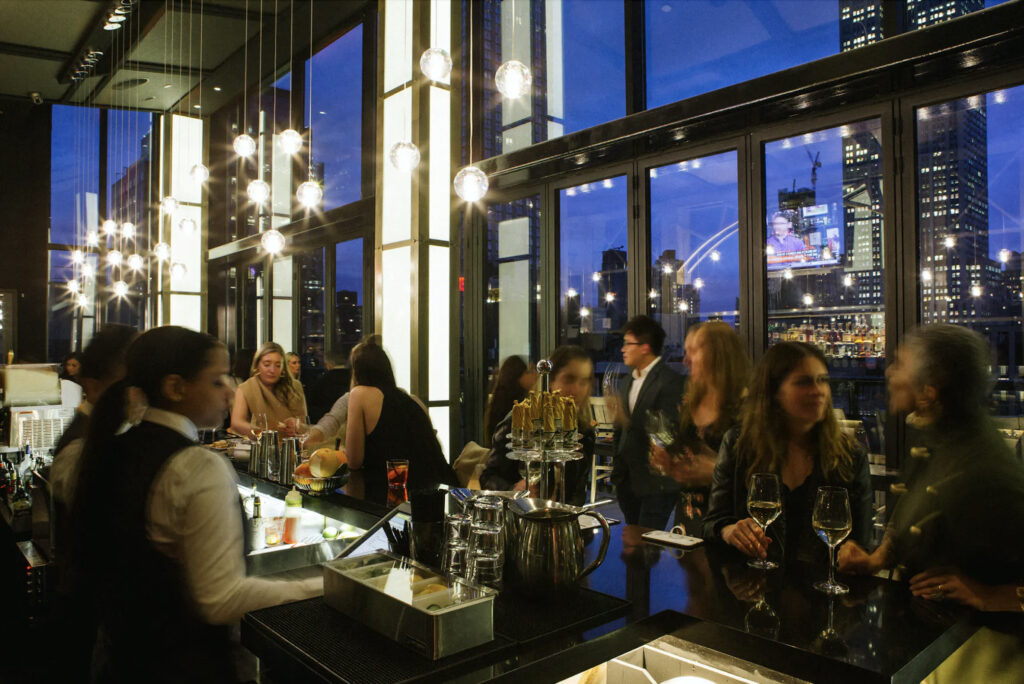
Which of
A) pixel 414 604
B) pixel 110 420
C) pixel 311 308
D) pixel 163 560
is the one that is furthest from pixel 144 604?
pixel 311 308

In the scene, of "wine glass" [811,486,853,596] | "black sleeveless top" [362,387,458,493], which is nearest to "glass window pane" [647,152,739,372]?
"black sleeveless top" [362,387,458,493]

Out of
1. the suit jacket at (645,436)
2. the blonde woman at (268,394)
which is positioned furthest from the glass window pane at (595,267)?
the blonde woman at (268,394)

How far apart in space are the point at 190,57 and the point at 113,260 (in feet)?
8.38

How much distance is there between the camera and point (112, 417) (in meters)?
1.67

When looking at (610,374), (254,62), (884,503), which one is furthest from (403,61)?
(884,503)

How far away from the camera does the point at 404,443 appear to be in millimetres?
3375

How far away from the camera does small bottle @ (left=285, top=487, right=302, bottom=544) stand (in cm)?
240

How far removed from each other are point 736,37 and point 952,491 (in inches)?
149

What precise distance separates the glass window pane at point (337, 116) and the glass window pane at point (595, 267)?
2.85m

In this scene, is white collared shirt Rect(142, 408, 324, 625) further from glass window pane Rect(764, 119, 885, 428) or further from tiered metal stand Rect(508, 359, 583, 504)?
glass window pane Rect(764, 119, 885, 428)

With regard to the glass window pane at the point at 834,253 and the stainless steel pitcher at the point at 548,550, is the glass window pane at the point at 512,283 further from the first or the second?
the stainless steel pitcher at the point at 548,550

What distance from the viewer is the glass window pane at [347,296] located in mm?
7578

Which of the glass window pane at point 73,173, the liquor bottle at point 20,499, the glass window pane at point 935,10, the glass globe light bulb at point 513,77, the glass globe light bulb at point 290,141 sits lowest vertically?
the liquor bottle at point 20,499

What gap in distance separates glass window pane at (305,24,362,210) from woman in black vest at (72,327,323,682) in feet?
20.7
